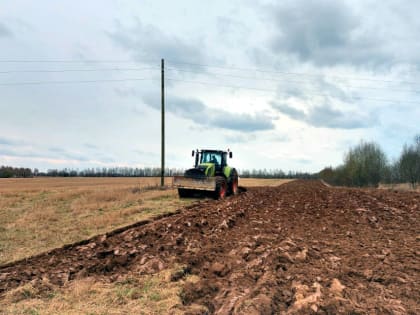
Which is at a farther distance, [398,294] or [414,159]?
[414,159]

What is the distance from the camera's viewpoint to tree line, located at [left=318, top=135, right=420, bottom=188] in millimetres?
53688

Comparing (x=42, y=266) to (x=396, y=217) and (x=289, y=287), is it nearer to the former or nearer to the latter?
(x=289, y=287)

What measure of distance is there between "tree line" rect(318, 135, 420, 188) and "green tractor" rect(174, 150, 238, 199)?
135 feet

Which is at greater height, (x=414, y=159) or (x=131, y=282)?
(x=414, y=159)

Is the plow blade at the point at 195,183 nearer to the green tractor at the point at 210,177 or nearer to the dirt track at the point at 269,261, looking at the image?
the green tractor at the point at 210,177

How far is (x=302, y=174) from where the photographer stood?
175375 mm

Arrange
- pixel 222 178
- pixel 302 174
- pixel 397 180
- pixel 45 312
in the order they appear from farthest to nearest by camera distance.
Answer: pixel 302 174 → pixel 397 180 → pixel 222 178 → pixel 45 312

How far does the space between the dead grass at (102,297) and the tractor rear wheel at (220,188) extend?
11.7m

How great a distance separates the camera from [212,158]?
20547mm

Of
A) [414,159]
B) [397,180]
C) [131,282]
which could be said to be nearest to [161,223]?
[131,282]

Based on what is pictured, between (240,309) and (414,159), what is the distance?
2193 inches

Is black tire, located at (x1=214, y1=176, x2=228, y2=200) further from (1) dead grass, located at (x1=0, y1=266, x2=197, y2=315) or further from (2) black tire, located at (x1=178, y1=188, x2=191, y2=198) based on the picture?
(1) dead grass, located at (x1=0, y1=266, x2=197, y2=315)

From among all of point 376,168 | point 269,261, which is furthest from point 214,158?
point 376,168

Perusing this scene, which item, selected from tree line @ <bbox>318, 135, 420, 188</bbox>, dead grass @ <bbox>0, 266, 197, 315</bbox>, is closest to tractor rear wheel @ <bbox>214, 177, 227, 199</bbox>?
dead grass @ <bbox>0, 266, 197, 315</bbox>
